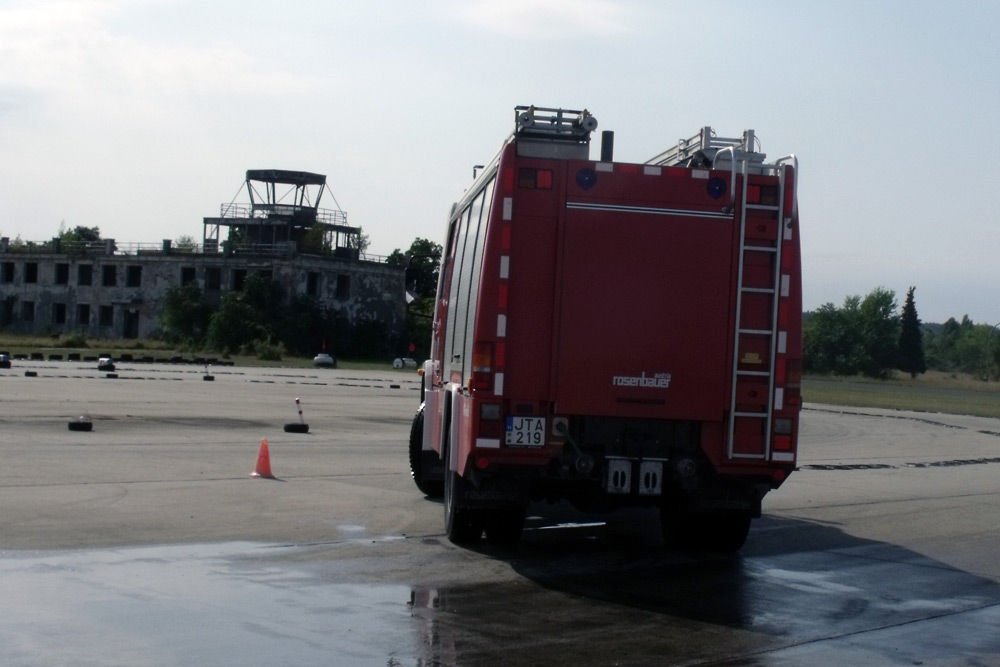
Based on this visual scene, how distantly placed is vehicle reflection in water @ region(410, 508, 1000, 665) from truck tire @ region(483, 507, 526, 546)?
0.19 metres

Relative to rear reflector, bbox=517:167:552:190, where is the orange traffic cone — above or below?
below

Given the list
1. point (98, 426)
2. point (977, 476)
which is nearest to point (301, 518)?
point (98, 426)

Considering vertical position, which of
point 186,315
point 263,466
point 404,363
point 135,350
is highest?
point 186,315

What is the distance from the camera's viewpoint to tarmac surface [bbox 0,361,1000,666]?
8.03m

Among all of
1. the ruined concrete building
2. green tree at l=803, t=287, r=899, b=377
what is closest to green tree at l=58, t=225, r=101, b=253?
the ruined concrete building

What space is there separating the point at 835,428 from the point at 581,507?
26.7 m

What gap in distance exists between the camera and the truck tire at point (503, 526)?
1184cm

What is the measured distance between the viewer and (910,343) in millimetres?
151125

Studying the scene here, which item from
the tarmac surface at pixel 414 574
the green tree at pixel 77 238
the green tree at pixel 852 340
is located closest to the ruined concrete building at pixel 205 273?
the green tree at pixel 77 238

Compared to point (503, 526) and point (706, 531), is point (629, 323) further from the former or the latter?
point (706, 531)

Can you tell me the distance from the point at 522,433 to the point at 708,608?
2.05 m

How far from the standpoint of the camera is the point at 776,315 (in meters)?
10.8

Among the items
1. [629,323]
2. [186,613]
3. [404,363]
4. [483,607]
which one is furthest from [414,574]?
[404,363]

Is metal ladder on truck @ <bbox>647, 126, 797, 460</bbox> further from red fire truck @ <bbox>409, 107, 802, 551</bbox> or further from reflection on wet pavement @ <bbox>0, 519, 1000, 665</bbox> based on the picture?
reflection on wet pavement @ <bbox>0, 519, 1000, 665</bbox>
